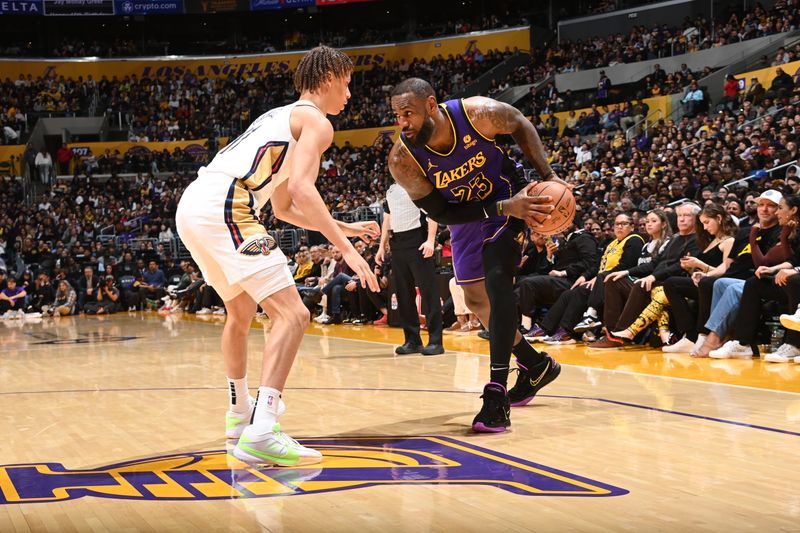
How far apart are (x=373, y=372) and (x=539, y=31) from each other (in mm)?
28200

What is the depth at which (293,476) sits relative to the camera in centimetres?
349

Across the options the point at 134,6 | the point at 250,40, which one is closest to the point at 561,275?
the point at 134,6

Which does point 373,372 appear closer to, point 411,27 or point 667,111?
point 667,111

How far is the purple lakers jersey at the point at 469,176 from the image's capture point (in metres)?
4.58

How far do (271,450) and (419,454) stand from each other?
0.63m

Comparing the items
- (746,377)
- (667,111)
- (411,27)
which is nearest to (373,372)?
(746,377)

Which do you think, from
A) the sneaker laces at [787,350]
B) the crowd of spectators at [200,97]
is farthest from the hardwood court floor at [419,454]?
the crowd of spectators at [200,97]

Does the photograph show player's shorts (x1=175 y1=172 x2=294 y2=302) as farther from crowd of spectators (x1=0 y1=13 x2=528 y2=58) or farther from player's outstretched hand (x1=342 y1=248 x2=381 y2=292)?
crowd of spectators (x1=0 y1=13 x2=528 y2=58)

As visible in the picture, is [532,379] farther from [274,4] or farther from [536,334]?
[274,4]

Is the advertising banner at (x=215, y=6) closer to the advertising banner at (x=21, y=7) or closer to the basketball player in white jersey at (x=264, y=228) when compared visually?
the advertising banner at (x=21, y=7)

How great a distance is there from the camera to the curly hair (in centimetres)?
412

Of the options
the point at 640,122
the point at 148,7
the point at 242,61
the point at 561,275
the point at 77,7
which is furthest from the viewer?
the point at 242,61

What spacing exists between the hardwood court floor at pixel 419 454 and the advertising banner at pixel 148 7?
102ft

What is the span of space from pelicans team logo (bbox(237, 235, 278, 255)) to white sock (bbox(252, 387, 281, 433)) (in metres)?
0.59
